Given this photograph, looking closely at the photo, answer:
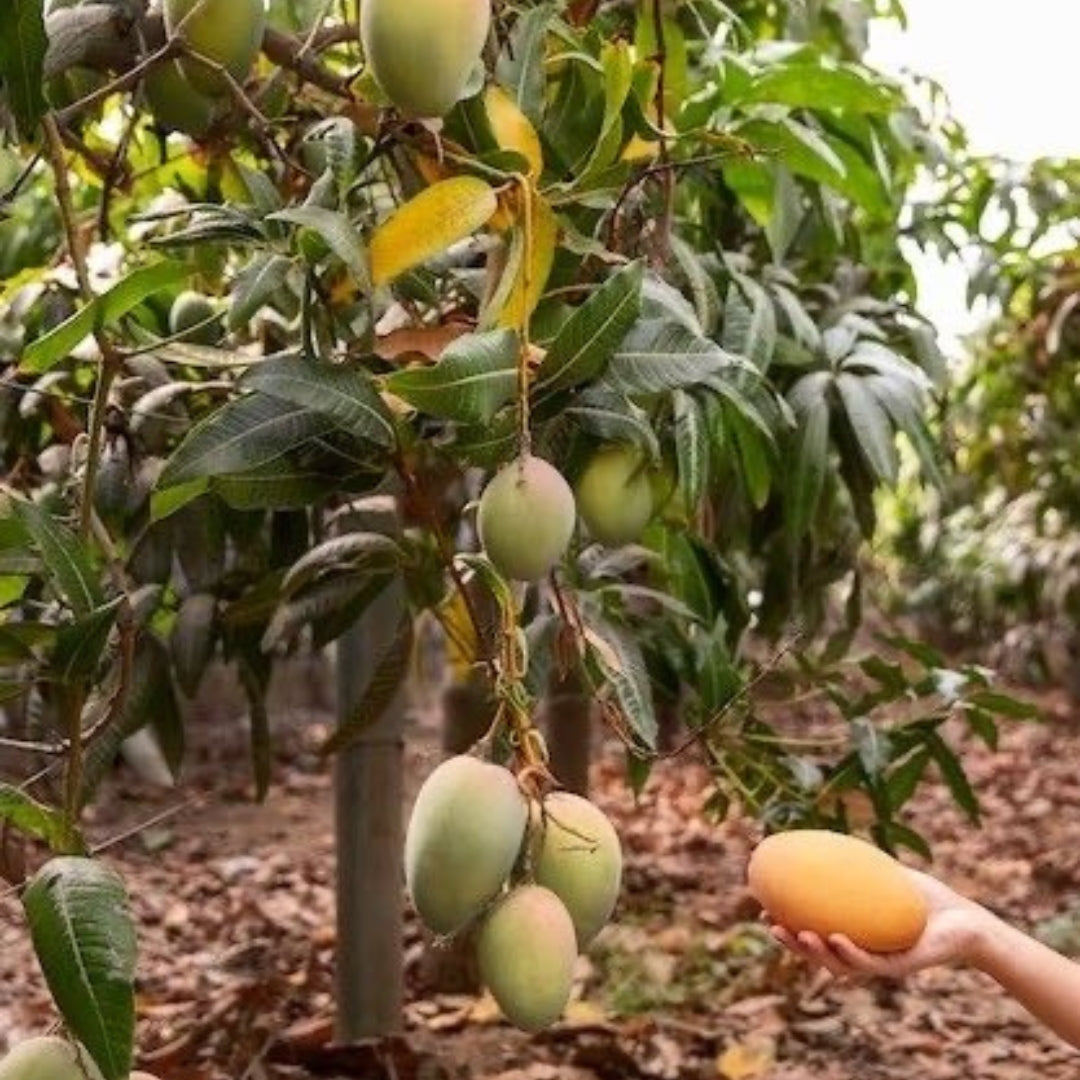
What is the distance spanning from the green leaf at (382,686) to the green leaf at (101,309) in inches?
13.7

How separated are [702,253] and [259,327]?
330mm

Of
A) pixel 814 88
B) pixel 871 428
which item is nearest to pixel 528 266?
pixel 814 88

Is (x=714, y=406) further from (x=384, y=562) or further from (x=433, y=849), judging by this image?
(x=433, y=849)

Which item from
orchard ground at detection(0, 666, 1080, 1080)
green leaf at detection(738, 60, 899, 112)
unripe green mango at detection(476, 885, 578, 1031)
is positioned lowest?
orchard ground at detection(0, 666, 1080, 1080)

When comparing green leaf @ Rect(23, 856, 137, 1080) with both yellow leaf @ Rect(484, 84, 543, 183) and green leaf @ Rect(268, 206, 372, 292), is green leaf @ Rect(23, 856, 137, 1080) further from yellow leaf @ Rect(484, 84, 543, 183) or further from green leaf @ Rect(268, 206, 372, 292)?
yellow leaf @ Rect(484, 84, 543, 183)

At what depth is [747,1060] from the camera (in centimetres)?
171

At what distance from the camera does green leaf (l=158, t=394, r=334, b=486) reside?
750 millimetres

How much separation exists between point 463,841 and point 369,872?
945 millimetres

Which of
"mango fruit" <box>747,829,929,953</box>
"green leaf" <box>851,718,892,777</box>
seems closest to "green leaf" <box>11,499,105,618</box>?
"mango fruit" <box>747,829,929,953</box>

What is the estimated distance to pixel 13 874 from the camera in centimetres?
80

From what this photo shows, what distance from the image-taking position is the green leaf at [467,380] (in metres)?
0.69

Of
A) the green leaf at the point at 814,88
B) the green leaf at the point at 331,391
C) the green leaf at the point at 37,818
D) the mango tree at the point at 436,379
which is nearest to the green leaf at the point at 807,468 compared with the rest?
the mango tree at the point at 436,379

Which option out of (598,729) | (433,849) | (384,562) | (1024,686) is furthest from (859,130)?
(1024,686)

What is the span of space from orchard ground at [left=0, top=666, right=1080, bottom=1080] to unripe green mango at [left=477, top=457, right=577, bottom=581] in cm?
24
